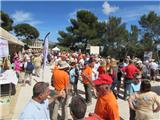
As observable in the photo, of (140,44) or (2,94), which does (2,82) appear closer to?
(2,94)

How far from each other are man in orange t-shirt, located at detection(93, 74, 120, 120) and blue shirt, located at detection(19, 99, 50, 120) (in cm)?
83

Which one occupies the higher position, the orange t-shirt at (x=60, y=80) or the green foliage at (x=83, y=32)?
the green foliage at (x=83, y=32)

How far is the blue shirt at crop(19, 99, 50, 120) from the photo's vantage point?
13.8 ft

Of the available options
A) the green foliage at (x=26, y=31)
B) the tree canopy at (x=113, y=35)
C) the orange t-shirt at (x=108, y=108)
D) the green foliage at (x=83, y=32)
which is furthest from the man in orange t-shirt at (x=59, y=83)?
the green foliage at (x=26, y=31)

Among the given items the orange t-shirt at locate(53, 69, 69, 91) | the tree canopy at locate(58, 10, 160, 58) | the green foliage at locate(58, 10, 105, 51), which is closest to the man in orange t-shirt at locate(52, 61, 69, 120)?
the orange t-shirt at locate(53, 69, 69, 91)

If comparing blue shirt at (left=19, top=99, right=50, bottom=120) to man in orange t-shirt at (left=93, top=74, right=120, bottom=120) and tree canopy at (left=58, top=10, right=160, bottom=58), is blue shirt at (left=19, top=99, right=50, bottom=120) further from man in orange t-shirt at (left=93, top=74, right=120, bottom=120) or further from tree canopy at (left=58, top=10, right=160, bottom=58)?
tree canopy at (left=58, top=10, right=160, bottom=58)

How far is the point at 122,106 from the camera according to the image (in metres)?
11.8

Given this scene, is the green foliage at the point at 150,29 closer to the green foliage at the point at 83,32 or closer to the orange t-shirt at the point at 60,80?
the green foliage at the point at 83,32

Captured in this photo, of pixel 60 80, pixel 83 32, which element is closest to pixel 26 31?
pixel 83 32

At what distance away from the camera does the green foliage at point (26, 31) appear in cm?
9530

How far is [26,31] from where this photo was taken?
97.8 m

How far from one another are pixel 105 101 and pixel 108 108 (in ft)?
0.35

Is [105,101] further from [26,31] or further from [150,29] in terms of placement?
[26,31]

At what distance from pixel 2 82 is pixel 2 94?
16.5 inches
